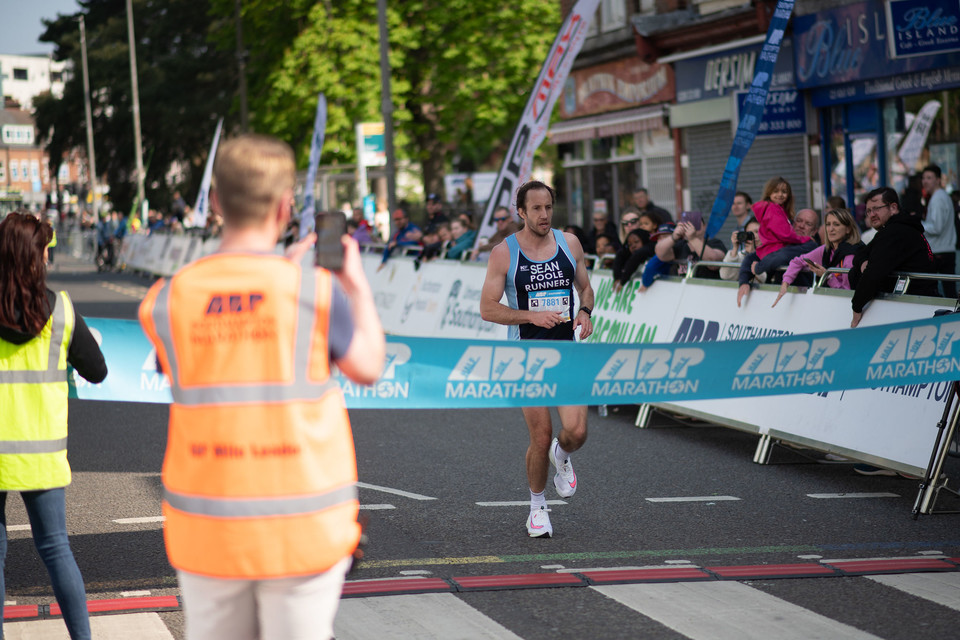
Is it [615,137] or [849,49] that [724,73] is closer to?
[849,49]

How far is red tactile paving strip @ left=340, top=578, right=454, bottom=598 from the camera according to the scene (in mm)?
6309

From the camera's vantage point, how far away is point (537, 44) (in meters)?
39.9

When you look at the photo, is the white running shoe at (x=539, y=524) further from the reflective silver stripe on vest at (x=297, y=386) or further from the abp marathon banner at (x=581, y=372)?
the reflective silver stripe on vest at (x=297, y=386)

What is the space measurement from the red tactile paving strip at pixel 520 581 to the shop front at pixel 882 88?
10.9 metres

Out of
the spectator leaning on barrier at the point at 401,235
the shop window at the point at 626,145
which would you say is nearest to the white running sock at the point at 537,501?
the spectator leaning on barrier at the point at 401,235

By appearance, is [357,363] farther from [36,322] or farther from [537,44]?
[537,44]

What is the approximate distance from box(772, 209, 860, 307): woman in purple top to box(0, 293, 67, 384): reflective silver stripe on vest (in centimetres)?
632

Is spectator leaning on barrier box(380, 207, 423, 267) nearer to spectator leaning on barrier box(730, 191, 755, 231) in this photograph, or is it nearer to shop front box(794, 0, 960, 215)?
shop front box(794, 0, 960, 215)

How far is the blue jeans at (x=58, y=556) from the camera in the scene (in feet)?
16.4

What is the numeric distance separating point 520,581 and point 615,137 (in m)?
24.6

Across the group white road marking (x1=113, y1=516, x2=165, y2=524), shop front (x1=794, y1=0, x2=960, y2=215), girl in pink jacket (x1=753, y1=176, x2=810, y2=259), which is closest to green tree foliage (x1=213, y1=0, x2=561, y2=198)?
shop front (x1=794, y1=0, x2=960, y2=215)

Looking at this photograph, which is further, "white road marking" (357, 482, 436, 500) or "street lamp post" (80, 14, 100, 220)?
"street lamp post" (80, 14, 100, 220)

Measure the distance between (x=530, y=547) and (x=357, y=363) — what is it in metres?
4.24

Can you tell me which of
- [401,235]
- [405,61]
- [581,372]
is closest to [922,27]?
[401,235]
